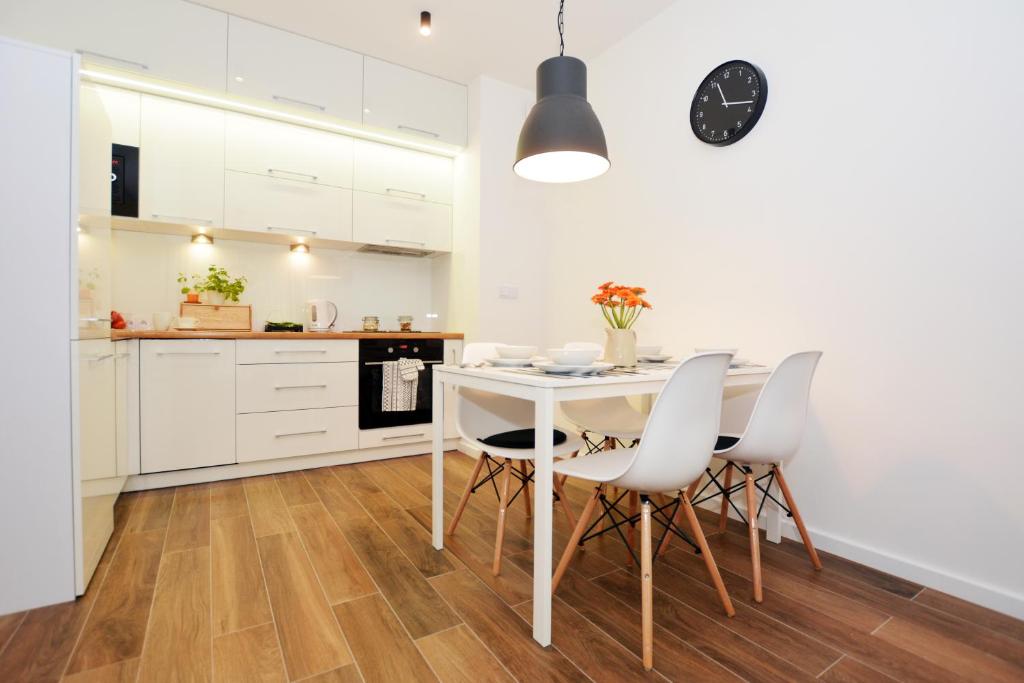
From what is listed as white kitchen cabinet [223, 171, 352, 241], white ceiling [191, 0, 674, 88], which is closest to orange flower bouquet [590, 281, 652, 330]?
white ceiling [191, 0, 674, 88]

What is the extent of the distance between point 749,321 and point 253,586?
2340 mm

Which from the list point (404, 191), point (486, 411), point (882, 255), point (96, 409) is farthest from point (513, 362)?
point (404, 191)

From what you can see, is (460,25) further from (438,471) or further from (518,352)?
(438,471)

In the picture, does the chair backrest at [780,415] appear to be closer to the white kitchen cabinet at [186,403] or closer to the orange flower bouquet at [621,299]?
the orange flower bouquet at [621,299]

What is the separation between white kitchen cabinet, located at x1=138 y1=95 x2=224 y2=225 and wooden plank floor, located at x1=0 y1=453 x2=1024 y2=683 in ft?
5.93

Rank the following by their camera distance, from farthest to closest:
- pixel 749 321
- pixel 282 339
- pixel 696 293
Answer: pixel 282 339
pixel 696 293
pixel 749 321

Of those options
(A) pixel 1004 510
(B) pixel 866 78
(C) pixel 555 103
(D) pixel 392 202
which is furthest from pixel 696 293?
(D) pixel 392 202

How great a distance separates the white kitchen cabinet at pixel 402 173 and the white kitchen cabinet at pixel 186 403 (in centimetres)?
150

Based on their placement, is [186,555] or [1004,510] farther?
[186,555]

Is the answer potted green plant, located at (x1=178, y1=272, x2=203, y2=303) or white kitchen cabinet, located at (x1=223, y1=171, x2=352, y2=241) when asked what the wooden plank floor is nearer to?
potted green plant, located at (x1=178, y1=272, x2=203, y2=303)

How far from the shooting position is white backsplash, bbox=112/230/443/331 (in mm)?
3082

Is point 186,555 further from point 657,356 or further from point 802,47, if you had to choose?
point 802,47

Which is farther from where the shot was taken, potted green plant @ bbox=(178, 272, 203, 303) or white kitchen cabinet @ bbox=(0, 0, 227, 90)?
potted green plant @ bbox=(178, 272, 203, 303)

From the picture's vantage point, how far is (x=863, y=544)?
6.34 ft
